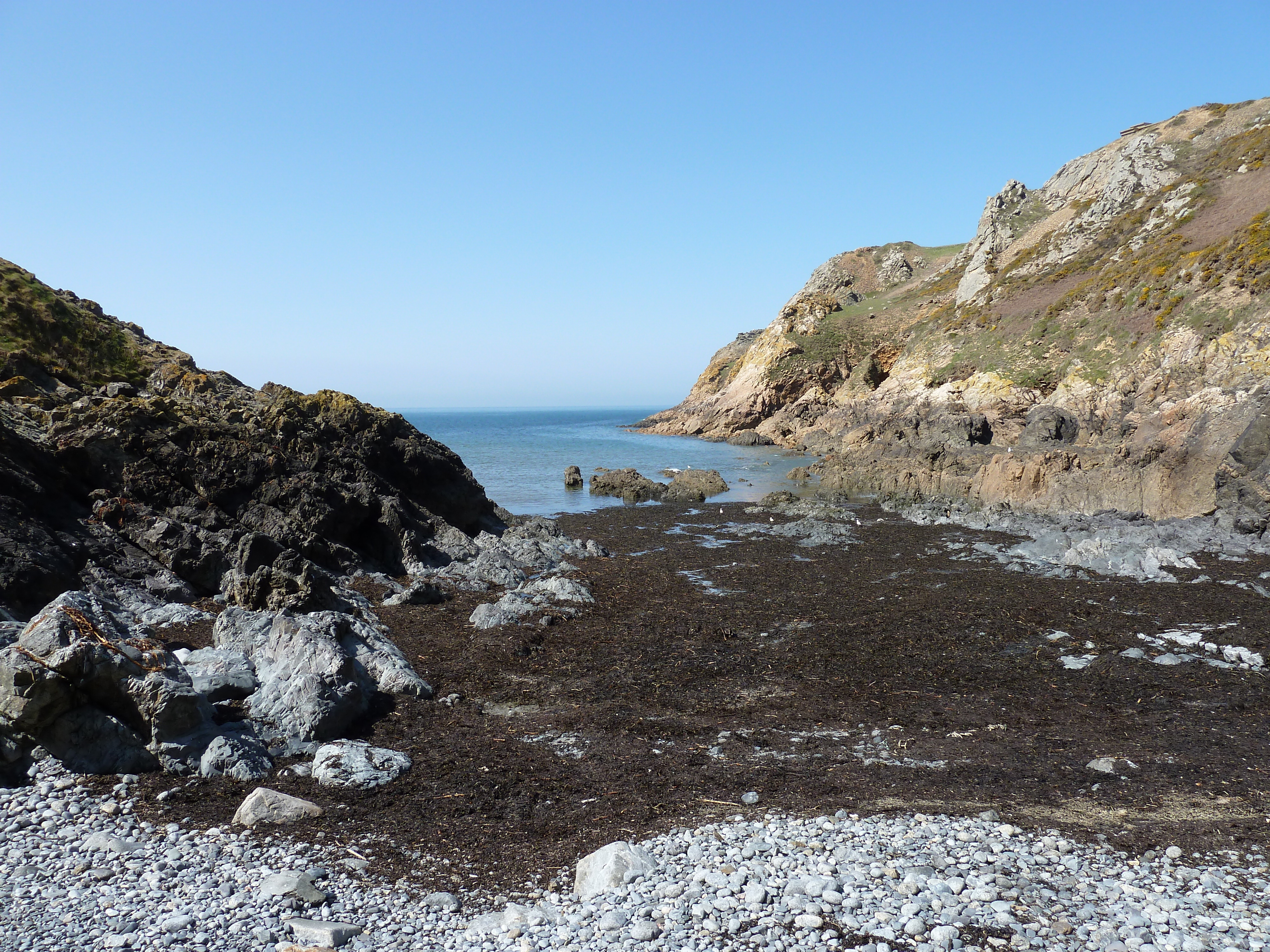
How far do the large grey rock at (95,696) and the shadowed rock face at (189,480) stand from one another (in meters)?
3.26

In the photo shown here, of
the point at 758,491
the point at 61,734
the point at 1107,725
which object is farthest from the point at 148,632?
the point at 758,491

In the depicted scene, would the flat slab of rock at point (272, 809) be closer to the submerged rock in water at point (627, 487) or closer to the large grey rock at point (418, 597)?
the large grey rock at point (418, 597)

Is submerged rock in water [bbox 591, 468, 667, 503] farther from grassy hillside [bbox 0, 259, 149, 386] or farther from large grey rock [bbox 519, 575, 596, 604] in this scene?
grassy hillside [bbox 0, 259, 149, 386]

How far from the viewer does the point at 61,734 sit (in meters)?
6.02

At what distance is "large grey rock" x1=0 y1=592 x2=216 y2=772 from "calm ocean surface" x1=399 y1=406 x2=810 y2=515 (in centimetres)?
2228

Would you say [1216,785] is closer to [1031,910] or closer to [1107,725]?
[1107,725]

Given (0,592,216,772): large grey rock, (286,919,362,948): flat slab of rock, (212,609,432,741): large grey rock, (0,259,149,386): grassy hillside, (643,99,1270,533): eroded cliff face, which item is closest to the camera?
(286,919,362,948): flat slab of rock

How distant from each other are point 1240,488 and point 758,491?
62.9ft

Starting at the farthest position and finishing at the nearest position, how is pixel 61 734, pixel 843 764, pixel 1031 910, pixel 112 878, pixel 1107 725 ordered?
pixel 1107 725 → pixel 843 764 → pixel 61 734 → pixel 112 878 → pixel 1031 910

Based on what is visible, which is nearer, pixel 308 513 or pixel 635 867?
pixel 635 867

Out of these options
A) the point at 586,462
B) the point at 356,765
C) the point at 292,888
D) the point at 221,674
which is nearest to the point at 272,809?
the point at 356,765

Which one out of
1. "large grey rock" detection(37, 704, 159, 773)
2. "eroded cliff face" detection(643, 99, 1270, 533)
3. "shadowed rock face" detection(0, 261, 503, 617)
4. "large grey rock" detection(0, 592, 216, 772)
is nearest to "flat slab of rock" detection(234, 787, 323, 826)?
"large grey rock" detection(0, 592, 216, 772)

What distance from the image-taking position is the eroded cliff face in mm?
21578

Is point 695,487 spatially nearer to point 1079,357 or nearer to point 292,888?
point 1079,357
